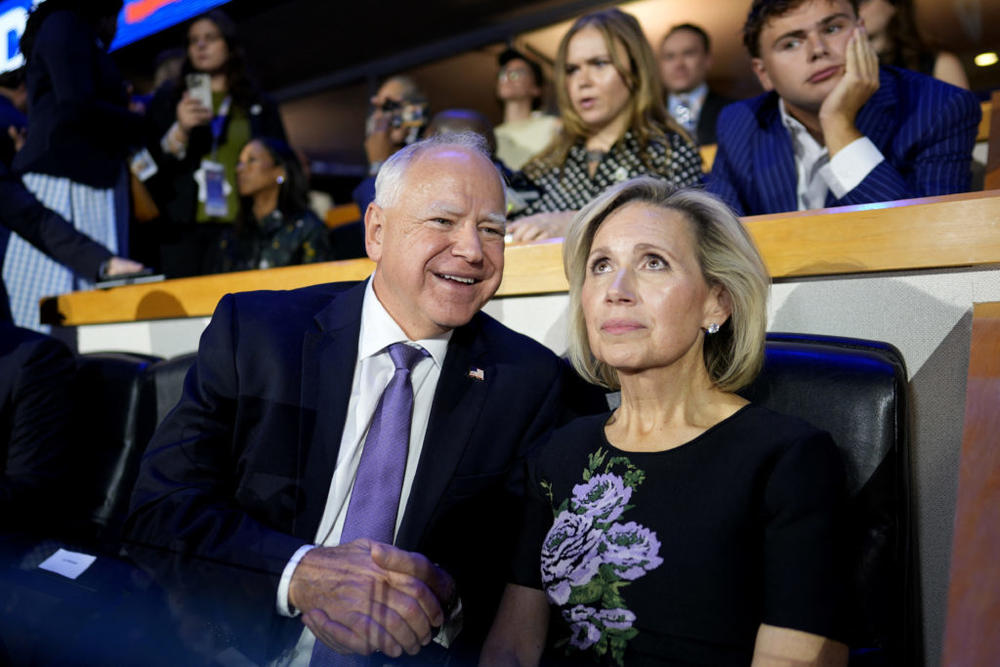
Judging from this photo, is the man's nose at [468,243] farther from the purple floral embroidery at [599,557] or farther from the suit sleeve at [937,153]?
the suit sleeve at [937,153]

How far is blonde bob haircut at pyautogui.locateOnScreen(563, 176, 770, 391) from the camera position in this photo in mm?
1148

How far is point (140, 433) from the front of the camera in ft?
6.04

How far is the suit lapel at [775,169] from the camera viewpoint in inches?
70.3

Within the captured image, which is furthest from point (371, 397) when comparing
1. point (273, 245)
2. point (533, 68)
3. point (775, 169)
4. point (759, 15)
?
point (533, 68)

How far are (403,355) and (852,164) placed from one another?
40.5 inches

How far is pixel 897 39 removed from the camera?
2639mm

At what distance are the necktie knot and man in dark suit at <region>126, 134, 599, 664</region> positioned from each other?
12mm

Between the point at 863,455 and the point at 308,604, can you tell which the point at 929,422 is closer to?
the point at 863,455

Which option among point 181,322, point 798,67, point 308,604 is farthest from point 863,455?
point 181,322

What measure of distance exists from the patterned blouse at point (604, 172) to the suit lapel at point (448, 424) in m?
0.81

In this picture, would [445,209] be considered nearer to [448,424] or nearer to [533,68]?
[448,424]

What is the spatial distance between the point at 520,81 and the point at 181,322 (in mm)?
2143

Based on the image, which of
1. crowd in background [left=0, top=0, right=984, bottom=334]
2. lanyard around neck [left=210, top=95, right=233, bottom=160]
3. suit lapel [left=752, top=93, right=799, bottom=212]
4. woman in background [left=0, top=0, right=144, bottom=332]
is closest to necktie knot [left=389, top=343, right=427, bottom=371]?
crowd in background [left=0, top=0, right=984, bottom=334]

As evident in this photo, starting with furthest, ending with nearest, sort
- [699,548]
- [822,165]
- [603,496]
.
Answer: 1. [822,165]
2. [603,496]
3. [699,548]
